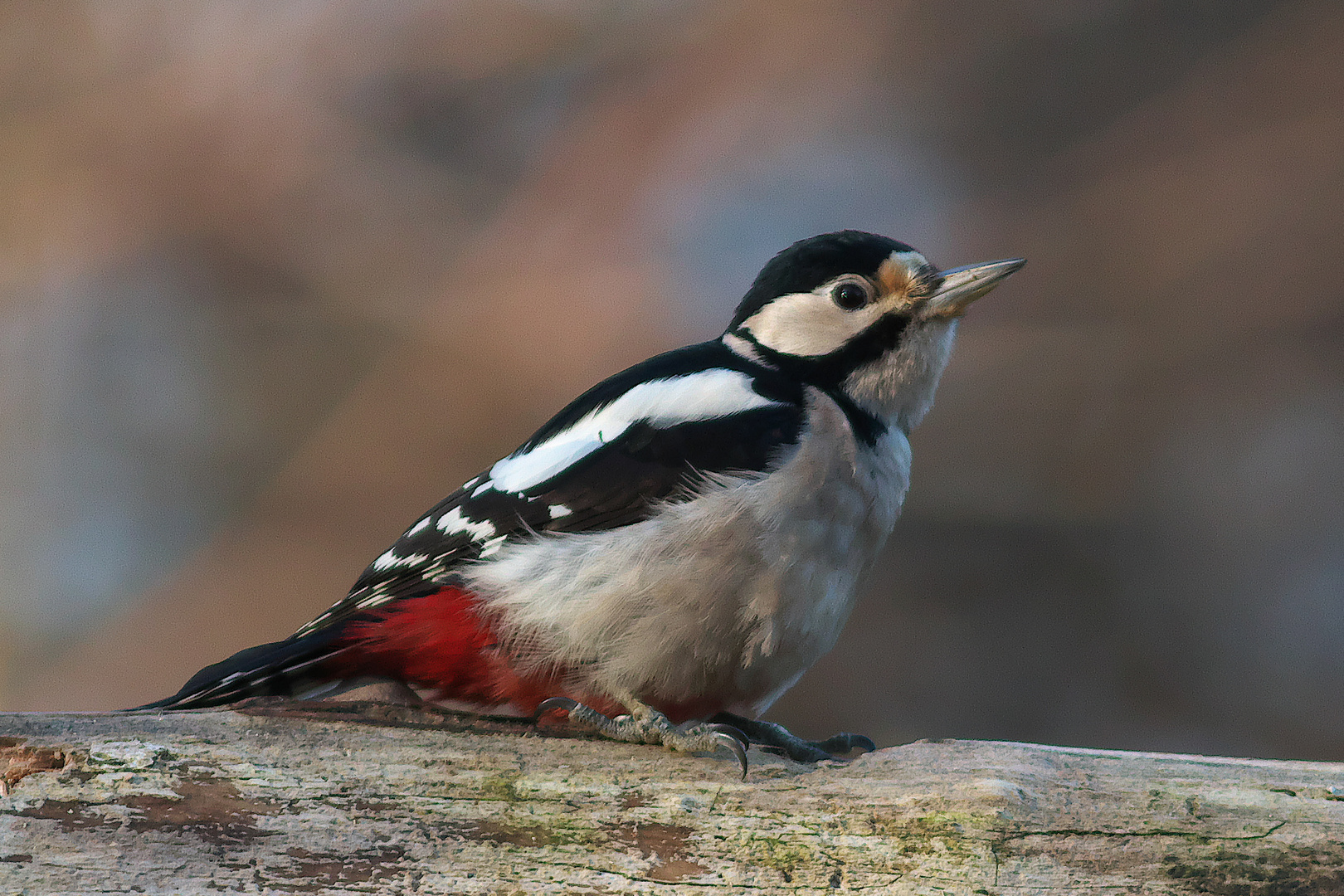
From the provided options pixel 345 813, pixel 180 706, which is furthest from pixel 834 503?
pixel 180 706

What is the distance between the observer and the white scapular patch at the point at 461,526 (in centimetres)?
183

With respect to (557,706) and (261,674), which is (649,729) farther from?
(261,674)

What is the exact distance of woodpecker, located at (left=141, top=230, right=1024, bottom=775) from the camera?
169cm

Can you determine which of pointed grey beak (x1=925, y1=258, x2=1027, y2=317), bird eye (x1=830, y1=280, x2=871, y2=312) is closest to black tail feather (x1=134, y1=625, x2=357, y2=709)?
bird eye (x1=830, y1=280, x2=871, y2=312)

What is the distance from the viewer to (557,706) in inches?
67.2

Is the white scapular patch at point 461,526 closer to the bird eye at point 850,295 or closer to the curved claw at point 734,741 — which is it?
the curved claw at point 734,741

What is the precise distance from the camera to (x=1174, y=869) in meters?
1.38

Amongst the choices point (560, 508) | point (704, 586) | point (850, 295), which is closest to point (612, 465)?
point (560, 508)

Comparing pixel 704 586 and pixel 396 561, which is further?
pixel 396 561

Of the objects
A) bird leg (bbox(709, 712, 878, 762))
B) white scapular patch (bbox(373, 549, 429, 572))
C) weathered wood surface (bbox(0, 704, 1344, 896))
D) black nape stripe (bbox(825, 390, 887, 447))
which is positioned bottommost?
weathered wood surface (bbox(0, 704, 1344, 896))

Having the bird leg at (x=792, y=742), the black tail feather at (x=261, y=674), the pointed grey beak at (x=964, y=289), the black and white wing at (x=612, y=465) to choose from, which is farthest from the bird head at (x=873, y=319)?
the black tail feather at (x=261, y=674)

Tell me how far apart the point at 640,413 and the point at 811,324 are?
1.23ft

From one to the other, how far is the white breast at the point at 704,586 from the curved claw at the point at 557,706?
46mm

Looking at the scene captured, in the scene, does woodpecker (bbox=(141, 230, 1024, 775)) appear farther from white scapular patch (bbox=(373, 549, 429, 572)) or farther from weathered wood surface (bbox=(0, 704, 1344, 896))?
weathered wood surface (bbox=(0, 704, 1344, 896))
